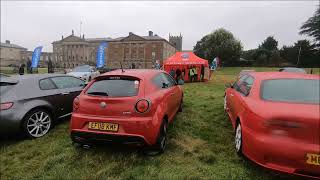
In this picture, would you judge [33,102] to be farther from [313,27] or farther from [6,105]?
[313,27]

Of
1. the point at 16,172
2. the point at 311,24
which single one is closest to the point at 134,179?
the point at 16,172

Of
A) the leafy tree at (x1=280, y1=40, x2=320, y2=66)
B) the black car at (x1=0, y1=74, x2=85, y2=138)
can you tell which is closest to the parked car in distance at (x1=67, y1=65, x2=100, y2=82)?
the black car at (x1=0, y1=74, x2=85, y2=138)

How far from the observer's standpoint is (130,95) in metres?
4.59

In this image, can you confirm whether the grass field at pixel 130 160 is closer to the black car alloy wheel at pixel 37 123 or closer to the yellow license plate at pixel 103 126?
the black car alloy wheel at pixel 37 123

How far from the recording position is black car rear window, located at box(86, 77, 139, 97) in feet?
15.3

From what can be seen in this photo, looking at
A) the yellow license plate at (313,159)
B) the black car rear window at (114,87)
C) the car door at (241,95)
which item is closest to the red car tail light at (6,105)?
the black car rear window at (114,87)

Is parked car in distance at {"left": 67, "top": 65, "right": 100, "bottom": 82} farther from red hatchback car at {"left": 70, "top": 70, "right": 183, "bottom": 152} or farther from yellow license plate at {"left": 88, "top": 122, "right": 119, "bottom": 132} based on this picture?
yellow license plate at {"left": 88, "top": 122, "right": 119, "bottom": 132}

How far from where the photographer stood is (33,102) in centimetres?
593

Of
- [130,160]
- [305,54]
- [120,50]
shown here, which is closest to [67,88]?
[130,160]

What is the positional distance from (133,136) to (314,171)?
2621mm

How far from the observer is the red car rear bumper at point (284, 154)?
3357mm

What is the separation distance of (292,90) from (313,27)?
64937mm

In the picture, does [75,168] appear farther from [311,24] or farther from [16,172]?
[311,24]

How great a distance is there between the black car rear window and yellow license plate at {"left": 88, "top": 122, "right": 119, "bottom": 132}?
0.53 metres
